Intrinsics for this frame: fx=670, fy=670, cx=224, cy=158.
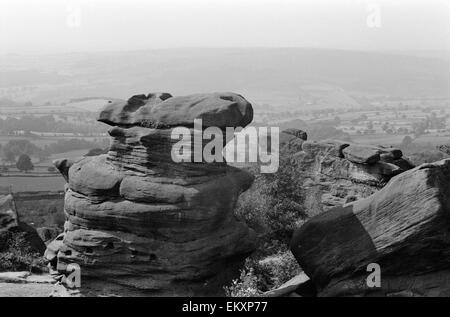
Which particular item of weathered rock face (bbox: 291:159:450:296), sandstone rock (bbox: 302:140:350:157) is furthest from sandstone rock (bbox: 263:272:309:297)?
sandstone rock (bbox: 302:140:350:157)

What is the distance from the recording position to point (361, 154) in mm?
37938

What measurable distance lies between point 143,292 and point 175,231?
2887 millimetres

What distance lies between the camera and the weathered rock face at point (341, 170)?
3747 centimetres

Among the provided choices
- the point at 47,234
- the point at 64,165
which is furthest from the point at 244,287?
the point at 47,234

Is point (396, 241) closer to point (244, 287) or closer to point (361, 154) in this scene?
point (244, 287)

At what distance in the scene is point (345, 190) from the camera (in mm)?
39906

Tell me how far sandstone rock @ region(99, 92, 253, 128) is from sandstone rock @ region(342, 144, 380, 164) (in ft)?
41.9

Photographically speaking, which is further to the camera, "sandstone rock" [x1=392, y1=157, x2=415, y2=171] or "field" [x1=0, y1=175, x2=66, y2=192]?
"field" [x1=0, y1=175, x2=66, y2=192]

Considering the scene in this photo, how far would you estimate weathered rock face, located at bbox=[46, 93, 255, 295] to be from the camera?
84.3 feet

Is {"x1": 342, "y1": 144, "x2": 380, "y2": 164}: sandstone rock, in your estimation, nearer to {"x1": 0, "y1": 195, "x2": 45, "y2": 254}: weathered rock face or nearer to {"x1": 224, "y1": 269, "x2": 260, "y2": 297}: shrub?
{"x1": 224, "y1": 269, "x2": 260, "y2": 297}: shrub

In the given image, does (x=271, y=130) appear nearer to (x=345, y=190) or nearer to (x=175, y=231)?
(x=345, y=190)

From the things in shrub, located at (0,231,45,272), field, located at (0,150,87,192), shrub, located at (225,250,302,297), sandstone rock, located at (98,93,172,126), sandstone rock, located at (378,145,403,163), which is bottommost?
field, located at (0,150,87,192)

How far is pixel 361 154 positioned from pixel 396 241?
1344cm
